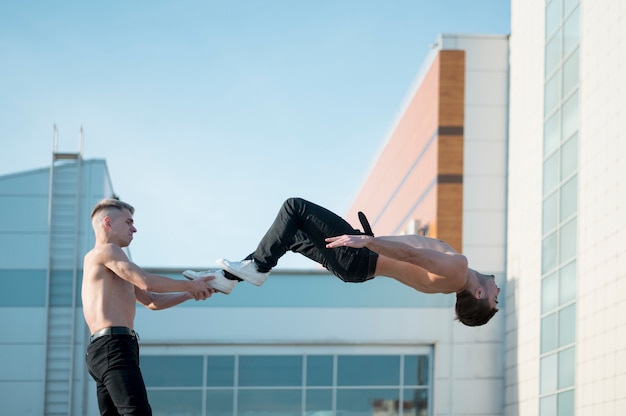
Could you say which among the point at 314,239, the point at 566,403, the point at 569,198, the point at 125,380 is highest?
the point at 569,198

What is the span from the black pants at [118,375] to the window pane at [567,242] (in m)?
13.9

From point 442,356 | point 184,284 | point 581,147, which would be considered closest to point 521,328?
point 442,356

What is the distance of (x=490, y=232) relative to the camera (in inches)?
1096

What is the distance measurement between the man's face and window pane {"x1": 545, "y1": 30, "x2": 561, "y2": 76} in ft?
50.4

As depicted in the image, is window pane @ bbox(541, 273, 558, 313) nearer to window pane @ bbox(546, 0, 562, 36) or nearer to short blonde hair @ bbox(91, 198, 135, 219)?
window pane @ bbox(546, 0, 562, 36)

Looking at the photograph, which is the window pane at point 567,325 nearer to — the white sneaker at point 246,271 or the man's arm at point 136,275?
the white sneaker at point 246,271

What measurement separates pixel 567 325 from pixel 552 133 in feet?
13.3

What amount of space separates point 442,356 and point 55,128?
11.8m

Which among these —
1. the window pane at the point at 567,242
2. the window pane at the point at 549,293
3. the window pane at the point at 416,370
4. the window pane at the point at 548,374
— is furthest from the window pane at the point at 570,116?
the window pane at the point at 416,370

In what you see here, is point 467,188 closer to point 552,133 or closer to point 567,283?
point 552,133

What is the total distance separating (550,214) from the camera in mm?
23453

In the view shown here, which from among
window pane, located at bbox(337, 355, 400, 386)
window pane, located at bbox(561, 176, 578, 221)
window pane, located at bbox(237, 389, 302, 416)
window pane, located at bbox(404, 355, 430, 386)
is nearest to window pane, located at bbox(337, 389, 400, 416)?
window pane, located at bbox(337, 355, 400, 386)

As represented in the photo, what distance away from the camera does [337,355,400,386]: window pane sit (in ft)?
88.4

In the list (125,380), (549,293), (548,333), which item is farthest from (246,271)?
(548,333)
